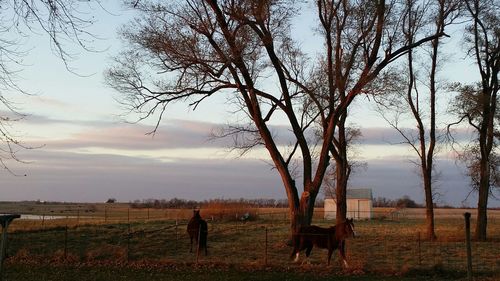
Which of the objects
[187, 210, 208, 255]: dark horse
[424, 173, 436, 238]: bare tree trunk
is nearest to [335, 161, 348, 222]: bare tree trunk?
[424, 173, 436, 238]: bare tree trunk

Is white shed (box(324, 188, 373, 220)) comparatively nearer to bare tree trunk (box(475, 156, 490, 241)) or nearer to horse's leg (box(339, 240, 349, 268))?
bare tree trunk (box(475, 156, 490, 241))

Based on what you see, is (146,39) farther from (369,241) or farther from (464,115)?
(464,115)

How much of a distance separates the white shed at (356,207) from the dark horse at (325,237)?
54.4 m

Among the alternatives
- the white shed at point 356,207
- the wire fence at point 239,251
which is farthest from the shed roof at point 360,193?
the wire fence at point 239,251

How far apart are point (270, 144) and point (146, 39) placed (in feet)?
24.9

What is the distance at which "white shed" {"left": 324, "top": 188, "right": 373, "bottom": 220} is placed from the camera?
2958 inches

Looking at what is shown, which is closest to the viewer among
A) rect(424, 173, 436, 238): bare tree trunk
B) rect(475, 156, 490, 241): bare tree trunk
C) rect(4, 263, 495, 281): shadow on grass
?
rect(4, 263, 495, 281): shadow on grass

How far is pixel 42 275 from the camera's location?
16250 mm

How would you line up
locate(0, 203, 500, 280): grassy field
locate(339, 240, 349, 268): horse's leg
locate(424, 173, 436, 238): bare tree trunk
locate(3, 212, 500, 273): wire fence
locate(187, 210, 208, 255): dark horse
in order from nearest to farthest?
locate(0, 203, 500, 280): grassy field
locate(339, 240, 349, 268): horse's leg
locate(3, 212, 500, 273): wire fence
locate(187, 210, 208, 255): dark horse
locate(424, 173, 436, 238): bare tree trunk

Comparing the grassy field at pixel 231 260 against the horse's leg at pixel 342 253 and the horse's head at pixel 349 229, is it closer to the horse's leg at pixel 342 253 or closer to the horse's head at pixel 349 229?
the horse's leg at pixel 342 253

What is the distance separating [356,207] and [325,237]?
5757 cm

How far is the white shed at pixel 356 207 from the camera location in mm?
75125

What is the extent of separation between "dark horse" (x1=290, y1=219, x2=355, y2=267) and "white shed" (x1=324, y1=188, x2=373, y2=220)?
54.4 m

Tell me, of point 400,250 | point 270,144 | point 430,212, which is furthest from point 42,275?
point 430,212
